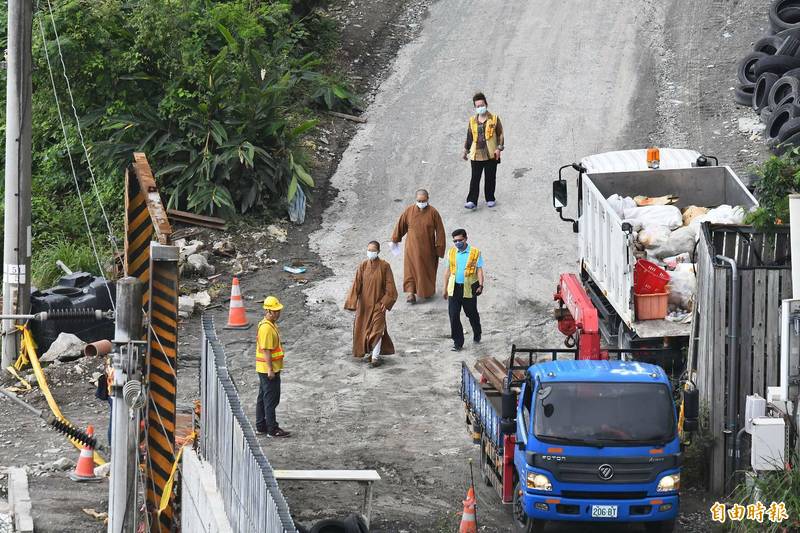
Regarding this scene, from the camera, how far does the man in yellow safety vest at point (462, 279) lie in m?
17.0

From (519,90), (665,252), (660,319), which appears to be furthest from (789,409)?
(519,90)

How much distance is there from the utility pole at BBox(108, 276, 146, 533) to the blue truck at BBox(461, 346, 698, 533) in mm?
3471

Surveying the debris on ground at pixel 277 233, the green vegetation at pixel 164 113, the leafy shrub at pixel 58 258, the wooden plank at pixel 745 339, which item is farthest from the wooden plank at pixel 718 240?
the leafy shrub at pixel 58 258

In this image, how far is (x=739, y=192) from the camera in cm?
1661

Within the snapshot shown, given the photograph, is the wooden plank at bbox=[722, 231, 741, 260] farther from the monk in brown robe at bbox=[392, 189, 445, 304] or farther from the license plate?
the monk in brown robe at bbox=[392, 189, 445, 304]

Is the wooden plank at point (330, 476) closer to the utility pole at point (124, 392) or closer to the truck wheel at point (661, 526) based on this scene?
the utility pole at point (124, 392)

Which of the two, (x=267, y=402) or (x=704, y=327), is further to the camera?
(x=267, y=402)

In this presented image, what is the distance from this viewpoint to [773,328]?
1302 centimetres

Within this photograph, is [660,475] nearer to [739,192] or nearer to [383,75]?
[739,192]

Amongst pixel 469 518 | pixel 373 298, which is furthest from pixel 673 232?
pixel 469 518

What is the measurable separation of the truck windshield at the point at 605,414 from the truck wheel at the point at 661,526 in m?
0.79

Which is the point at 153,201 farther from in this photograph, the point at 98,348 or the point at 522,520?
the point at 522,520

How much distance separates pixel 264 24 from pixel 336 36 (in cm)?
287

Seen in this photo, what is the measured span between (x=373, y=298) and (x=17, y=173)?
4916 mm
